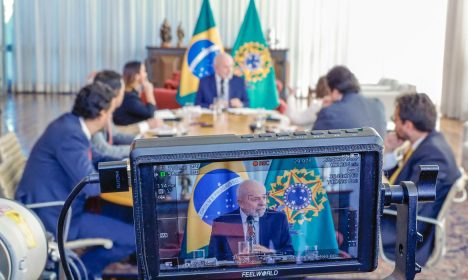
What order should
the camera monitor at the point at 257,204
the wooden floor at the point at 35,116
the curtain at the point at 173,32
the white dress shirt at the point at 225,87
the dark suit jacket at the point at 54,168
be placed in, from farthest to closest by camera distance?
the curtain at the point at 173,32 < the wooden floor at the point at 35,116 < the white dress shirt at the point at 225,87 < the dark suit jacket at the point at 54,168 < the camera monitor at the point at 257,204

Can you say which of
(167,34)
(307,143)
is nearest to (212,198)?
(307,143)

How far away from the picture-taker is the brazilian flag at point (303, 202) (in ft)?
3.36

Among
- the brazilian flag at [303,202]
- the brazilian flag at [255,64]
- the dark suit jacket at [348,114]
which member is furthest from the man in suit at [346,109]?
the brazilian flag at [303,202]

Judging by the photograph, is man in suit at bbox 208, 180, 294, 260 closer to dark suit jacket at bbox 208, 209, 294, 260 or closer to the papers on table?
dark suit jacket at bbox 208, 209, 294, 260

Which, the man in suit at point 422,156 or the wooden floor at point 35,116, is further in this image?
the wooden floor at point 35,116

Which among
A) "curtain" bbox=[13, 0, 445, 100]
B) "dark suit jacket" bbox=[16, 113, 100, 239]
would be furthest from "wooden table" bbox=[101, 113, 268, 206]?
"curtain" bbox=[13, 0, 445, 100]

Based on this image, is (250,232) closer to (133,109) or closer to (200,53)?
(133,109)

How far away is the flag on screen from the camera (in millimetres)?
1011

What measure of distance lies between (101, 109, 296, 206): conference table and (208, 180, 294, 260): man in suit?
9.66 feet

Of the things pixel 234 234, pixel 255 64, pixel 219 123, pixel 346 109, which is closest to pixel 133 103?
pixel 219 123

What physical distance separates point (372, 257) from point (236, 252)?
22 cm

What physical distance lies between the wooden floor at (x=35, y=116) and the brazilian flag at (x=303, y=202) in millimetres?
6287

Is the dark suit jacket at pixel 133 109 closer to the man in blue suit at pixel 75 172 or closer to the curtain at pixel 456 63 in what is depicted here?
the man in blue suit at pixel 75 172

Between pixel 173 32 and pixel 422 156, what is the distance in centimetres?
957
